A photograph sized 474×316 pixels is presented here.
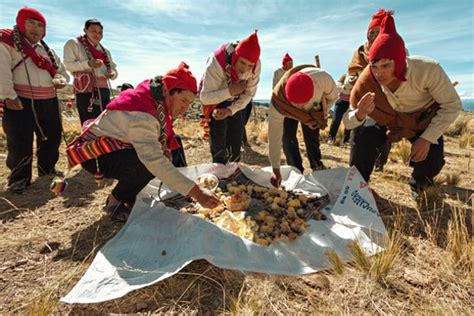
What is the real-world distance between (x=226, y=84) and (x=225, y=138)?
2.07 feet

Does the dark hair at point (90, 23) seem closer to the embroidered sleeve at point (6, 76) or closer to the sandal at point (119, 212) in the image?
the embroidered sleeve at point (6, 76)

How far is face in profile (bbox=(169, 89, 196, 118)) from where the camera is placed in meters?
2.25

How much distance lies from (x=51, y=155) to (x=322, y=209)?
3.27m

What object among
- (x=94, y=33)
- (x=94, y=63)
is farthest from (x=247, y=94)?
(x=94, y=33)

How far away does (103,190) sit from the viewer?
11.3ft

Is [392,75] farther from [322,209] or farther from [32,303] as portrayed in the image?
[32,303]

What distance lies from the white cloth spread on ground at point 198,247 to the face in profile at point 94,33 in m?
2.77

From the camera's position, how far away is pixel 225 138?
11.9ft

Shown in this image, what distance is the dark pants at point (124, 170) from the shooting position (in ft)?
8.50

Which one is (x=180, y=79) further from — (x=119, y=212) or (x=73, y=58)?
(x=73, y=58)

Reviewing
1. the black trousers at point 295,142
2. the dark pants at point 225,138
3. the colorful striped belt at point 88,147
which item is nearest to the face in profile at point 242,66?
the dark pants at point 225,138

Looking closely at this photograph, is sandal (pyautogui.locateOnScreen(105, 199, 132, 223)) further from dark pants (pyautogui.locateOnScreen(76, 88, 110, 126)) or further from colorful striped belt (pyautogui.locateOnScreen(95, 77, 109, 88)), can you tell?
colorful striped belt (pyautogui.locateOnScreen(95, 77, 109, 88))

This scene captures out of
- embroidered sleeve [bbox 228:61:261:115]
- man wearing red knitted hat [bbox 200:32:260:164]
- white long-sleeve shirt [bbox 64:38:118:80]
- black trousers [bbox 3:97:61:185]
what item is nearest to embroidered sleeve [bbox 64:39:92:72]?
white long-sleeve shirt [bbox 64:38:118:80]

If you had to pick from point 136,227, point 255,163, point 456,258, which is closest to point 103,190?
point 136,227
